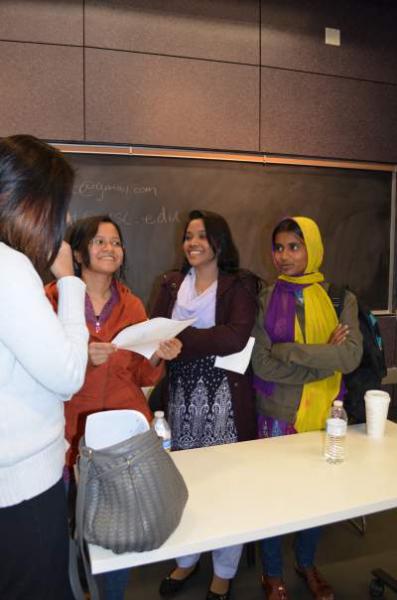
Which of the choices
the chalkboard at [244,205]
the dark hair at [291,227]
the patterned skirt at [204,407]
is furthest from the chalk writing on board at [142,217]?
the patterned skirt at [204,407]

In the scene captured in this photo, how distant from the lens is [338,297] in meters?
1.93

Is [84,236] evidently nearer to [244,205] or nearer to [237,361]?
[237,361]

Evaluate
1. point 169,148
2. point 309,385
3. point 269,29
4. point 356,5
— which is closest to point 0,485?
point 309,385

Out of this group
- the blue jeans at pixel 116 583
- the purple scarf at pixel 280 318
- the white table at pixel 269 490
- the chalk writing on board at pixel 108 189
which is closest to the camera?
the white table at pixel 269 490

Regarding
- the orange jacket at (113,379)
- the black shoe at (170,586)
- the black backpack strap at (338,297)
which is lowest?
the black shoe at (170,586)

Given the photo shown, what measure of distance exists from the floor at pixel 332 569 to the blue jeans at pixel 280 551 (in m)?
0.14

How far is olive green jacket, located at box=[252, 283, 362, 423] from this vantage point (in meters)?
1.75

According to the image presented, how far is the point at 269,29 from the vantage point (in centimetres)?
299

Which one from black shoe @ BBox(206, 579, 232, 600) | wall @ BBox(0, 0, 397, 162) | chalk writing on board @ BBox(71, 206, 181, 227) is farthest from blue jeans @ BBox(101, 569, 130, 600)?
wall @ BBox(0, 0, 397, 162)

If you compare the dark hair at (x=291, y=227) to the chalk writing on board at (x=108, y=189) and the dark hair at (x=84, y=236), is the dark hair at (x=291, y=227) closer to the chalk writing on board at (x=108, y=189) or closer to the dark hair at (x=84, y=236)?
the dark hair at (x=84, y=236)

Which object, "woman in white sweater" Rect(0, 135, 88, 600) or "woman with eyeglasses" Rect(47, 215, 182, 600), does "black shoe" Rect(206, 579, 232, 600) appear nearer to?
"woman with eyeglasses" Rect(47, 215, 182, 600)

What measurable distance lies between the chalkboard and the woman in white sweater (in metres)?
1.85

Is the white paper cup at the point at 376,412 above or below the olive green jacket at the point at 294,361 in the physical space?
below

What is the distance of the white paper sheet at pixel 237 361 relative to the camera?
5.92ft
